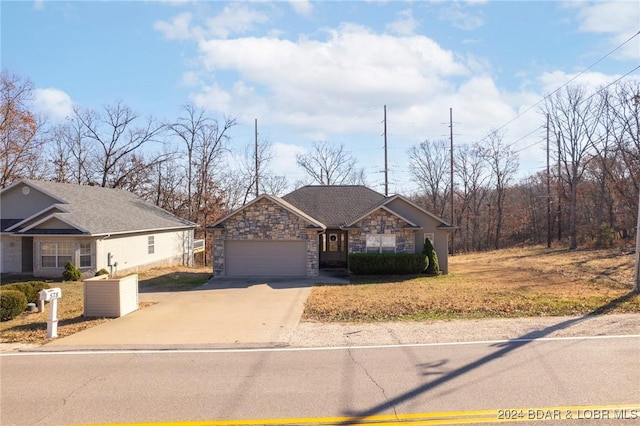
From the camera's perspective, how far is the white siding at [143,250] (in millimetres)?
22938

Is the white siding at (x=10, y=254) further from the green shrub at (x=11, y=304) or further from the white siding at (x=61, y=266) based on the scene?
the green shrub at (x=11, y=304)

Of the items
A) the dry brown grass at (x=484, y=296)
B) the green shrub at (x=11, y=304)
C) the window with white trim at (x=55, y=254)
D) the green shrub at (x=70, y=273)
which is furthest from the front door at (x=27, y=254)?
the dry brown grass at (x=484, y=296)

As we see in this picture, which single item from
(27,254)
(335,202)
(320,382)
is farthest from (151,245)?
(320,382)

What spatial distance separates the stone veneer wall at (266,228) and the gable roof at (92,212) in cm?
612

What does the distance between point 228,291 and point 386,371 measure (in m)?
11.5

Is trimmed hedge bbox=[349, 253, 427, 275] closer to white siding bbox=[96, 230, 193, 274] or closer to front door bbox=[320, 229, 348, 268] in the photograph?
front door bbox=[320, 229, 348, 268]

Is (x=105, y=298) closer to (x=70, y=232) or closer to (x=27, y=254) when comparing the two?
(x=70, y=232)

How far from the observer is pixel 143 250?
87.7 feet

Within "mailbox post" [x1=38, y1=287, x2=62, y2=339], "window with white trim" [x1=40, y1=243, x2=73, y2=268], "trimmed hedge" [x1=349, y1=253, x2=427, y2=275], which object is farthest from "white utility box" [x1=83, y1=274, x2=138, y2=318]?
"trimmed hedge" [x1=349, y1=253, x2=427, y2=275]

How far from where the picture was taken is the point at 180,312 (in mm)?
13117

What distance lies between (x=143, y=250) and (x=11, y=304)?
1441 centimetres

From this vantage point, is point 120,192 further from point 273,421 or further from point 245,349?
point 273,421

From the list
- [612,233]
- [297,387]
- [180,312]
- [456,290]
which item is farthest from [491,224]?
[297,387]

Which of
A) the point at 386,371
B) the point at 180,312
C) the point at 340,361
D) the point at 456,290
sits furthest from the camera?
the point at 456,290
